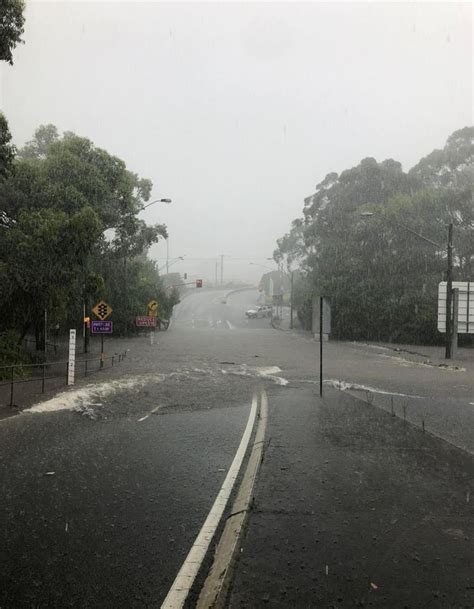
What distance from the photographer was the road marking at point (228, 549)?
339cm

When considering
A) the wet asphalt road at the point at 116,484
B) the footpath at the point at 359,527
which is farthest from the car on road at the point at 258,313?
the footpath at the point at 359,527

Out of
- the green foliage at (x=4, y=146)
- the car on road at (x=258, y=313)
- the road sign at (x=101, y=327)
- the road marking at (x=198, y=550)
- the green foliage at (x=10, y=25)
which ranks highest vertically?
the green foliage at (x=10, y=25)

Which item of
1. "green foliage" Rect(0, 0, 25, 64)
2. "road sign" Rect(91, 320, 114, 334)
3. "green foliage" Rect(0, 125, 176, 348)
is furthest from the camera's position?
"road sign" Rect(91, 320, 114, 334)

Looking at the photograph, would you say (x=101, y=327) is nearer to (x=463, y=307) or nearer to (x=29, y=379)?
(x=29, y=379)

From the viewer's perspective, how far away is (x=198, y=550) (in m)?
4.11

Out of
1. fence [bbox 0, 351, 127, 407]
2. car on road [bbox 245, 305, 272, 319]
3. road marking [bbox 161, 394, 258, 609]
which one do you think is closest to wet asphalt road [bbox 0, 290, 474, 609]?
road marking [bbox 161, 394, 258, 609]

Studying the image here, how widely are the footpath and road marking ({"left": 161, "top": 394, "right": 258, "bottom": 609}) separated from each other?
314 millimetres

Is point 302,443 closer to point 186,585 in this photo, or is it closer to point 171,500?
point 171,500

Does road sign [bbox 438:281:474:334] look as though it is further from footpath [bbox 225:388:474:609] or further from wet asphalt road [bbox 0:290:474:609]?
footpath [bbox 225:388:474:609]

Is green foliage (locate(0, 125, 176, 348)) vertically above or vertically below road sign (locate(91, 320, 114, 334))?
above

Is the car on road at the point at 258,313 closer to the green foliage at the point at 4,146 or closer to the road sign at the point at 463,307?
the road sign at the point at 463,307

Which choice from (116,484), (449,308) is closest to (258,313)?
(449,308)

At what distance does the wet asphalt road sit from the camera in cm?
366

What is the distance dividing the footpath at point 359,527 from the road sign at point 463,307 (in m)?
22.9
